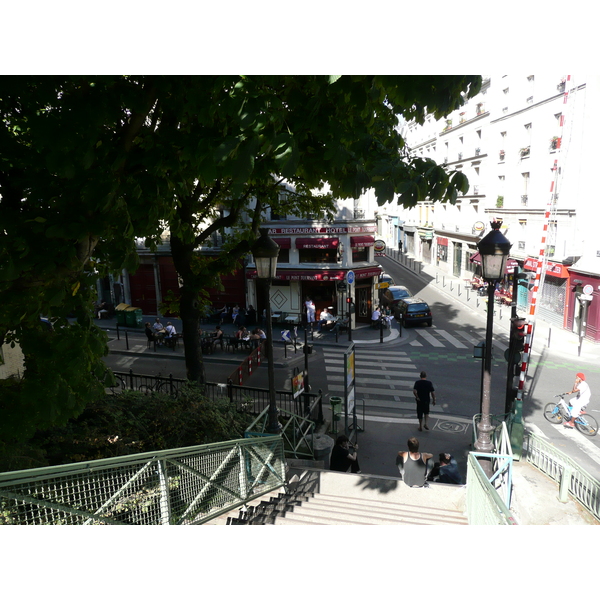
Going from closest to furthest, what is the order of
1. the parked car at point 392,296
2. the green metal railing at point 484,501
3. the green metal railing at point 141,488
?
the green metal railing at point 141,488, the green metal railing at point 484,501, the parked car at point 392,296

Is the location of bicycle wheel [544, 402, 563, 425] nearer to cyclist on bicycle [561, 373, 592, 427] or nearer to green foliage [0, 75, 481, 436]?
cyclist on bicycle [561, 373, 592, 427]

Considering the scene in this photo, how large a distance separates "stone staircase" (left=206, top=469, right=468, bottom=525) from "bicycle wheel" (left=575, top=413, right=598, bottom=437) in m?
6.42

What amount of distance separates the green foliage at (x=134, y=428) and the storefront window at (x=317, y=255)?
14547 mm

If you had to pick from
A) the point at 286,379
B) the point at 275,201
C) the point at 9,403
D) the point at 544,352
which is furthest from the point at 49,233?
the point at 544,352

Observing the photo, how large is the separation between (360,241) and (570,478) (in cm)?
1729

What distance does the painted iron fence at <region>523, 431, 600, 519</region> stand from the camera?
6.97m

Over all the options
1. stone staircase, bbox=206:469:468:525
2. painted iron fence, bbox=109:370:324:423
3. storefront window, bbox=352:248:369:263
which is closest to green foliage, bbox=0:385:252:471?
painted iron fence, bbox=109:370:324:423

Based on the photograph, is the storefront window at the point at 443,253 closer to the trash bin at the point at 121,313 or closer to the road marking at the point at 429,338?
the road marking at the point at 429,338

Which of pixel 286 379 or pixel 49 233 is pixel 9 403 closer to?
pixel 49 233

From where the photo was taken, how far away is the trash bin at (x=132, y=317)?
24.5m

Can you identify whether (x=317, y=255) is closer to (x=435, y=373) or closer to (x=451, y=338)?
(x=451, y=338)

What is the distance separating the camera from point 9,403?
236 inches

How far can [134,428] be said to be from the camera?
8398 mm

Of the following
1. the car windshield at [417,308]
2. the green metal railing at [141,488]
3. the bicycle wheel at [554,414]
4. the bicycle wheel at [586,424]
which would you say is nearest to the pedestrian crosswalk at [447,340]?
the car windshield at [417,308]
